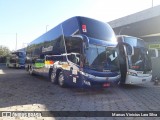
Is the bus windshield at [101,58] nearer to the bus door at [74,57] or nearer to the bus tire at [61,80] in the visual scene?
the bus door at [74,57]

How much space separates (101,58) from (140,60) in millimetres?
3246

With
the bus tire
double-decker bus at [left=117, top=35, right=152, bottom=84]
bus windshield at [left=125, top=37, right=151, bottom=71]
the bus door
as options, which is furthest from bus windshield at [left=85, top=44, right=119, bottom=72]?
the bus tire

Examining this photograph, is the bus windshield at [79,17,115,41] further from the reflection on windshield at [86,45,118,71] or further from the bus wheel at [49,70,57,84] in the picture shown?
the bus wheel at [49,70,57,84]

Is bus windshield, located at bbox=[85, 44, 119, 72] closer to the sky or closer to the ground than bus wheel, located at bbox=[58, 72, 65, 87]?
closer to the sky

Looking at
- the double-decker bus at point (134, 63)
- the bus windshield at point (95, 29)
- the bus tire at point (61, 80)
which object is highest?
the bus windshield at point (95, 29)

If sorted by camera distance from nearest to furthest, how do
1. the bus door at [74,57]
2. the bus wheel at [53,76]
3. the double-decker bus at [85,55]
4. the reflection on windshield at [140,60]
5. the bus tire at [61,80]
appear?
the double-decker bus at [85,55]
the bus door at [74,57]
the bus tire at [61,80]
the reflection on windshield at [140,60]
the bus wheel at [53,76]

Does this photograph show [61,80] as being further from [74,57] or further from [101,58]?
[101,58]

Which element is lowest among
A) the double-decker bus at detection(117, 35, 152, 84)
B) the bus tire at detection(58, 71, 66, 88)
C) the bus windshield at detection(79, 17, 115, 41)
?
the bus tire at detection(58, 71, 66, 88)

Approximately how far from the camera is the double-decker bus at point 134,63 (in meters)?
12.5

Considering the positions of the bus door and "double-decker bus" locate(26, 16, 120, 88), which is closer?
Answer: "double-decker bus" locate(26, 16, 120, 88)

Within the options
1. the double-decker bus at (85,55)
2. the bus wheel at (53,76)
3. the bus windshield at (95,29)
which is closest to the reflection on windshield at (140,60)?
the double-decker bus at (85,55)

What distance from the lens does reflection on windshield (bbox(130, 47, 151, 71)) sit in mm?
12711

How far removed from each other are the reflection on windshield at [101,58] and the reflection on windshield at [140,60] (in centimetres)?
181

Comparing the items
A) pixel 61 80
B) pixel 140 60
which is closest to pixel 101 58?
pixel 61 80
